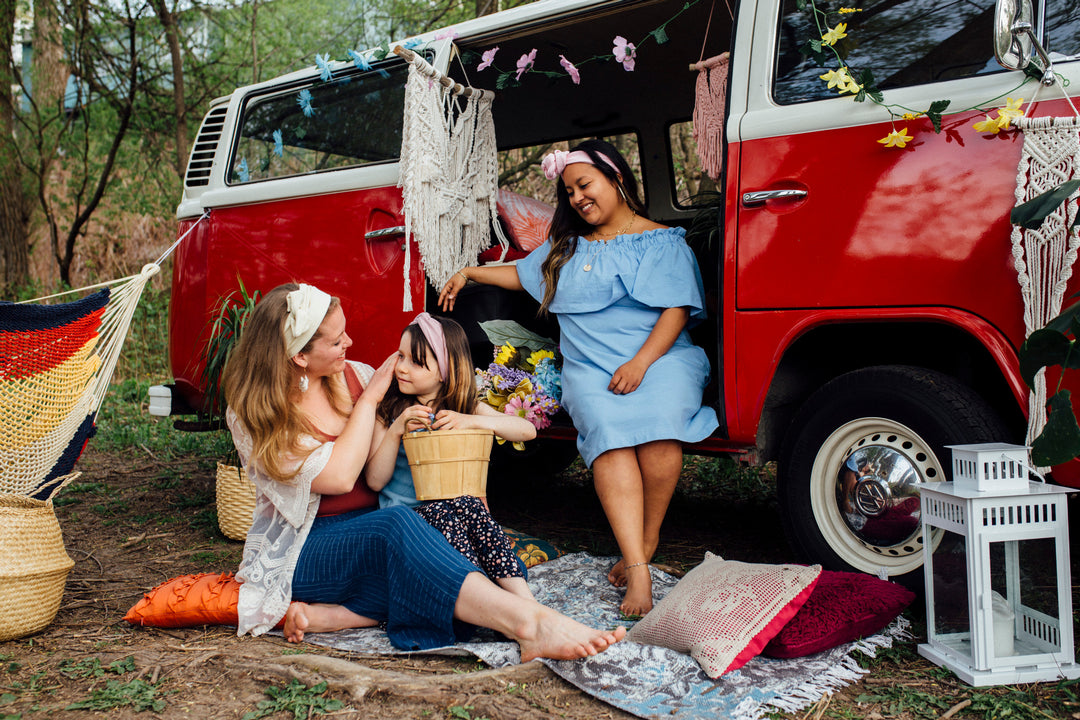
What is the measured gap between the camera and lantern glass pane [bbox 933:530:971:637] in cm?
217

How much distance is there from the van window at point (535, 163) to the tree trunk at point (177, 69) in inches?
165

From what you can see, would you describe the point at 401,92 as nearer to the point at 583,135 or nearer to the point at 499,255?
the point at 499,255

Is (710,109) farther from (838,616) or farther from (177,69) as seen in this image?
(177,69)

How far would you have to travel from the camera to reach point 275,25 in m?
13.3

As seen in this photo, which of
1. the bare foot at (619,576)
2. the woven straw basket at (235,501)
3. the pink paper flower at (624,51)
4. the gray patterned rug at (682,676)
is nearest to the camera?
the gray patterned rug at (682,676)

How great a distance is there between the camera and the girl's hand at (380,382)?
2.70m

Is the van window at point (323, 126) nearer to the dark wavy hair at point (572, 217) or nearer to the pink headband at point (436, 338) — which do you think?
the dark wavy hair at point (572, 217)

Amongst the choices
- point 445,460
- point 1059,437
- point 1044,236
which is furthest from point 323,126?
point 1059,437

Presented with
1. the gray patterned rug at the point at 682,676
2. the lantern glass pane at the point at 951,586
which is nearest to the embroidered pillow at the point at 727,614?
the gray patterned rug at the point at 682,676

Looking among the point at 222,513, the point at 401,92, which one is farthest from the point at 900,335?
the point at 222,513

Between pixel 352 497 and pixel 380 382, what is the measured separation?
1.32 ft

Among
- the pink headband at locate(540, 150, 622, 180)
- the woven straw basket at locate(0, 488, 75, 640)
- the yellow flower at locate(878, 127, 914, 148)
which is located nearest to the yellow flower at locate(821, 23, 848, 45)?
the yellow flower at locate(878, 127, 914, 148)

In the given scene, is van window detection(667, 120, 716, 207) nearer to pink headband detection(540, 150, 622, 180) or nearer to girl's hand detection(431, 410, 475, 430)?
pink headband detection(540, 150, 622, 180)

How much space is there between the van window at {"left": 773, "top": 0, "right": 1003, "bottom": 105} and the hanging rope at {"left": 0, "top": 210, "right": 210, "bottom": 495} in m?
2.49
